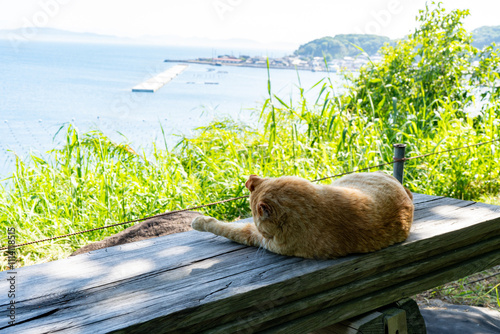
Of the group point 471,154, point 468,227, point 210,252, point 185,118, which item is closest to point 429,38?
point 471,154

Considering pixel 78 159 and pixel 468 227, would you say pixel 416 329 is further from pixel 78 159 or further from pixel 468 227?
pixel 78 159

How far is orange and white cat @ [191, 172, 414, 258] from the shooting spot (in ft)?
5.57

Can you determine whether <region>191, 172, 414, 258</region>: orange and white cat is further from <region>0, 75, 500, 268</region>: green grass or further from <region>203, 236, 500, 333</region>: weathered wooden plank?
<region>0, 75, 500, 268</region>: green grass

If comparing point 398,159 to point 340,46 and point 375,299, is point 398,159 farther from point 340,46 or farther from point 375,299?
point 340,46

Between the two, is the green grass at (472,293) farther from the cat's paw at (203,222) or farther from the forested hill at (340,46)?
the forested hill at (340,46)

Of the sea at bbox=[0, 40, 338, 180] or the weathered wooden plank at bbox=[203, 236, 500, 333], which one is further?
the sea at bbox=[0, 40, 338, 180]

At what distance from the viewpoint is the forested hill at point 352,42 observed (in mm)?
5887

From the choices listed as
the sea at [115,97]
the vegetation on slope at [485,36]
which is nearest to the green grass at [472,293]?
the sea at [115,97]

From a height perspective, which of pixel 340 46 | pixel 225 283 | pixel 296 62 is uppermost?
pixel 340 46

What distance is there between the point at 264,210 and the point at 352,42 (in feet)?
15.4

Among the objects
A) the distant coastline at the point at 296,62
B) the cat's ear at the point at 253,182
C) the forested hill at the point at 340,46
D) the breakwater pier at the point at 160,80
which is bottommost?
the cat's ear at the point at 253,182

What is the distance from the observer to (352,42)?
5.85 metres

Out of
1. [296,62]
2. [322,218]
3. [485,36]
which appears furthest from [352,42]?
[322,218]

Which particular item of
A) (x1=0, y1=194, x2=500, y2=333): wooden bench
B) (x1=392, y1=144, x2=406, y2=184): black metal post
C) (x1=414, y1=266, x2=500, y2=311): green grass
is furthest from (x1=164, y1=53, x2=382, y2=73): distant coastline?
(x1=0, y1=194, x2=500, y2=333): wooden bench
